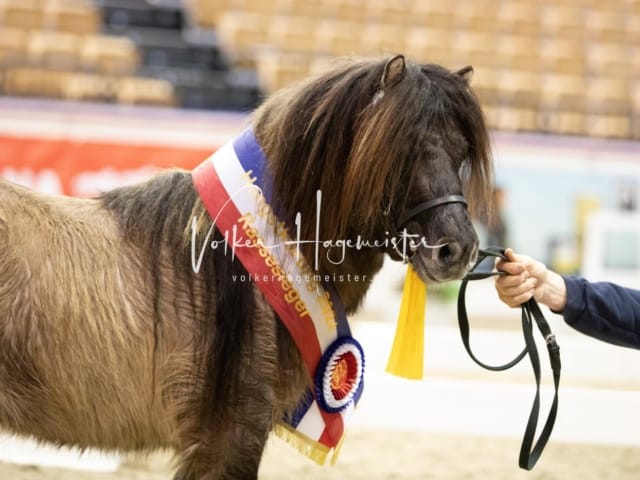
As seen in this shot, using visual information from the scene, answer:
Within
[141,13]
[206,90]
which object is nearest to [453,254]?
[206,90]

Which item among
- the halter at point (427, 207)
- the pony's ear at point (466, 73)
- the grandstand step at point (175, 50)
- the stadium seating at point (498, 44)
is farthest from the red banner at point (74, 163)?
the halter at point (427, 207)

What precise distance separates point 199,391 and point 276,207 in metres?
0.54

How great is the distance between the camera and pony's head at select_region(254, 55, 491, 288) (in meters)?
2.03

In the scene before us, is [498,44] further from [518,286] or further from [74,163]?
[518,286]

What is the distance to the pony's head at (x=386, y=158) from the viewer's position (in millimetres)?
2027

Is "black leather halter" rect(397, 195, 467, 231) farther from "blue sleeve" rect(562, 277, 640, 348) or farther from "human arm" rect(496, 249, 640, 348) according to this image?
"blue sleeve" rect(562, 277, 640, 348)

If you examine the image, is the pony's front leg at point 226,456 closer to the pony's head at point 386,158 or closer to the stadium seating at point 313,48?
the pony's head at point 386,158

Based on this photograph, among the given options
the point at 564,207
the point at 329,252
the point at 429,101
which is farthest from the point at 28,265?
Answer: the point at 564,207

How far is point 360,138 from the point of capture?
2.12 meters

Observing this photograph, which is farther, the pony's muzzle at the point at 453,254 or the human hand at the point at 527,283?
the human hand at the point at 527,283

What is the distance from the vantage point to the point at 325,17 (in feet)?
33.6

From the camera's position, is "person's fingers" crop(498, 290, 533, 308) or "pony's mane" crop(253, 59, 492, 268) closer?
"pony's mane" crop(253, 59, 492, 268)

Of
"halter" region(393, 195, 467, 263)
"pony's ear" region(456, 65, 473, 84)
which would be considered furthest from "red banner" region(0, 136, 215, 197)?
"halter" region(393, 195, 467, 263)

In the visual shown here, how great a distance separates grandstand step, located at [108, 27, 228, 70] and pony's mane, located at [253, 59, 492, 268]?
23.2 feet
